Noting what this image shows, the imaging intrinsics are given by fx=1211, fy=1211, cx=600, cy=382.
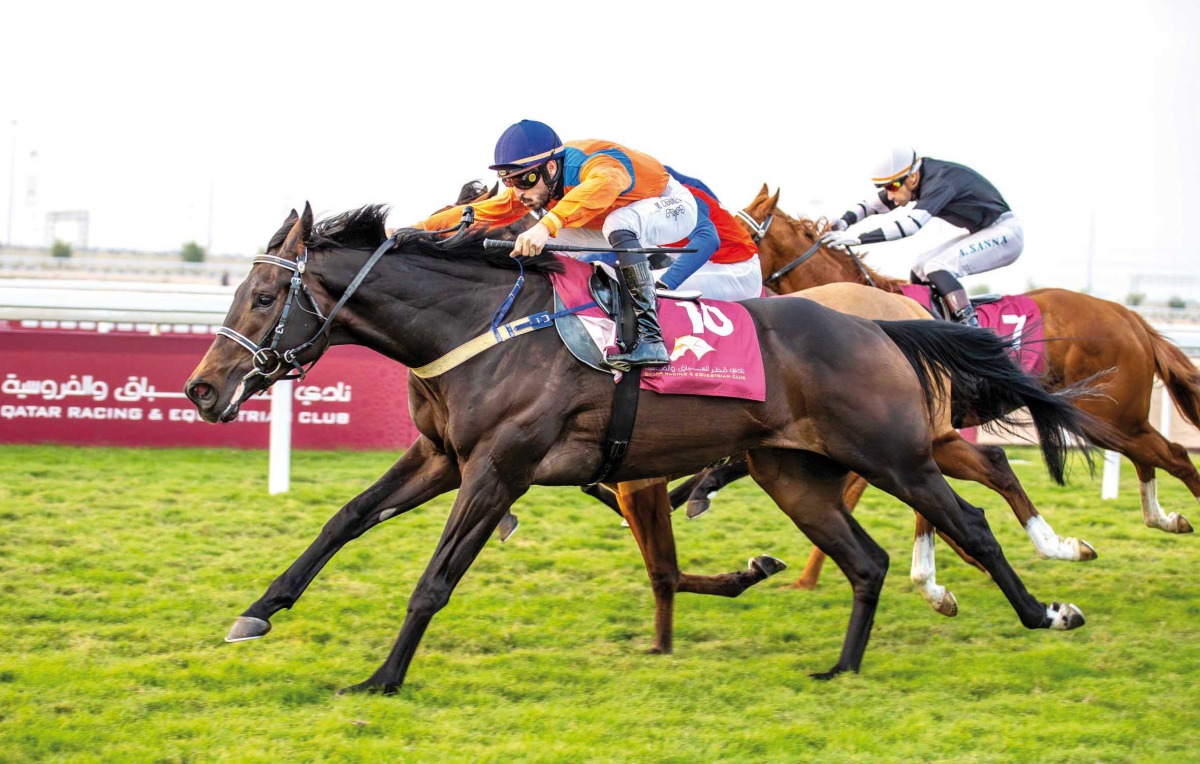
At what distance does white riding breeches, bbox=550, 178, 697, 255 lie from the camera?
4520mm

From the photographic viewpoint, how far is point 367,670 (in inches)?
171

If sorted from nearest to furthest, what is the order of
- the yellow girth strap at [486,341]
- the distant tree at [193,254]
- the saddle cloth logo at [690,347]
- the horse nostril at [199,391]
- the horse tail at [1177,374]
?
the horse nostril at [199,391] → the yellow girth strap at [486,341] → the saddle cloth logo at [690,347] → the horse tail at [1177,374] → the distant tree at [193,254]

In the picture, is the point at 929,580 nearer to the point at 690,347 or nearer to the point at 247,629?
the point at 690,347

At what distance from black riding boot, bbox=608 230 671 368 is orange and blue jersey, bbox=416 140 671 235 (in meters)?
0.22

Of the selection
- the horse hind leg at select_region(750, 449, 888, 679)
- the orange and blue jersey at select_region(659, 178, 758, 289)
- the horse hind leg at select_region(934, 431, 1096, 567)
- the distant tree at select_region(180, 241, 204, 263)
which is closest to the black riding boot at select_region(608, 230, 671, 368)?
the orange and blue jersey at select_region(659, 178, 758, 289)

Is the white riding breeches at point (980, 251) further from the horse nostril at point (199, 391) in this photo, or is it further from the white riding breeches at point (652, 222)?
the horse nostril at point (199, 391)

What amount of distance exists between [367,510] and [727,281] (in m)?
1.78

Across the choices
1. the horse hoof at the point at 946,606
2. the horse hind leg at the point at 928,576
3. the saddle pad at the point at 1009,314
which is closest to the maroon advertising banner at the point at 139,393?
the saddle pad at the point at 1009,314

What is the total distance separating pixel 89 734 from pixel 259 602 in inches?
35.2

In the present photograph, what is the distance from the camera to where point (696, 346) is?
14.2 feet

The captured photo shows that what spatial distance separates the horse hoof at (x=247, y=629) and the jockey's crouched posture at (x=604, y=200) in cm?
157

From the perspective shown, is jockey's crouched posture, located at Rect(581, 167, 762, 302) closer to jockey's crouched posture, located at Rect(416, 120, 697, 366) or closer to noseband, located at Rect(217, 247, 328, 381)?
jockey's crouched posture, located at Rect(416, 120, 697, 366)

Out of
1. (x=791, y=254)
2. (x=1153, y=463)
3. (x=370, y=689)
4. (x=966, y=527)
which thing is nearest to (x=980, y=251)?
(x=791, y=254)

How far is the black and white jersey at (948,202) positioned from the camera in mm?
6492
